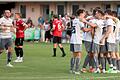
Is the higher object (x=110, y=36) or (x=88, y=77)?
(x=110, y=36)

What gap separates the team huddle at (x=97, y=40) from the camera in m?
17.4

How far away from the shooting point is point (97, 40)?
1772 centimetres

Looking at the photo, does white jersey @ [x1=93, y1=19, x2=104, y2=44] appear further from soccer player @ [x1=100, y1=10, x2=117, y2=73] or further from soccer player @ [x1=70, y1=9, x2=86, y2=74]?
soccer player @ [x1=70, y1=9, x2=86, y2=74]

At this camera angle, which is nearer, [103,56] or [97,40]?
[97,40]

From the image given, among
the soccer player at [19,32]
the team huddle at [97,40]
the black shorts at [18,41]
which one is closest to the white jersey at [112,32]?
the team huddle at [97,40]

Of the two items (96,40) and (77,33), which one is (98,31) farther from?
(77,33)

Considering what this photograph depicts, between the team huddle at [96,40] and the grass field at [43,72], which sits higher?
the team huddle at [96,40]

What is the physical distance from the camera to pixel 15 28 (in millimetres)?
21266

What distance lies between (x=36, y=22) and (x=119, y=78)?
35.8 meters

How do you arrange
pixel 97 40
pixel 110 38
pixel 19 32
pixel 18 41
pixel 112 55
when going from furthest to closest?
1. pixel 18 41
2. pixel 19 32
3. pixel 112 55
4. pixel 110 38
5. pixel 97 40

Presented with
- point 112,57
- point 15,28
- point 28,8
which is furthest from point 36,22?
point 112,57

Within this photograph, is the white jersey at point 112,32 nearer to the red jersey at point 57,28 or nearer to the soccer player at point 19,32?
the soccer player at point 19,32

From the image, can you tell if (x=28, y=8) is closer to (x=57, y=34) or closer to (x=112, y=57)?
(x=57, y=34)

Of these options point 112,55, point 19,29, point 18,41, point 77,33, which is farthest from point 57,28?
point 77,33
